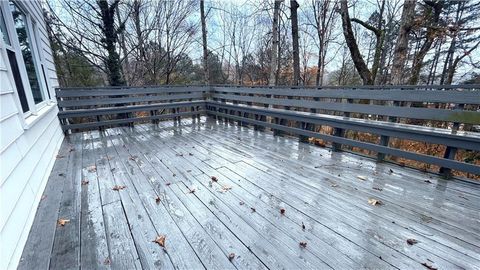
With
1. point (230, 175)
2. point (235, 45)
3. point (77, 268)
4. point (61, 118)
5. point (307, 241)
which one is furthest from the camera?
point (235, 45)

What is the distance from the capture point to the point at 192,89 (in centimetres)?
593

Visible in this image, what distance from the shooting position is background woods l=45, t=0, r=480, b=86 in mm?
5898

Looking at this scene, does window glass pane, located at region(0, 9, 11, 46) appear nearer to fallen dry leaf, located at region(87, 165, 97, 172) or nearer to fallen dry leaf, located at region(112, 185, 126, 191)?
fallen dry leaf, located at region(87, 165, 97, 172)

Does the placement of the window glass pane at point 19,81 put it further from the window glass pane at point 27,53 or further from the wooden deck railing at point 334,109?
the wooden deck railing at point 334,109

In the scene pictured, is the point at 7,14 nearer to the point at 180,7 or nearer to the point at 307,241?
the point at 307,241

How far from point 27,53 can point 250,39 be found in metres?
11.5

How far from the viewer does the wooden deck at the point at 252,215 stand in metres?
1.37

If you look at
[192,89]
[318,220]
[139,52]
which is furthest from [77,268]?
[139,52]

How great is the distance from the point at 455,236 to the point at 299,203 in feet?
3.43

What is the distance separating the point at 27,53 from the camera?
318 centimetres

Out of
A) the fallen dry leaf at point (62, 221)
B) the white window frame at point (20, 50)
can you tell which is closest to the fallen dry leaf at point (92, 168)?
the white window frame at point (20, 50)

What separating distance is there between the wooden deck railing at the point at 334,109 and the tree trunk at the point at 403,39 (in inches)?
26.0

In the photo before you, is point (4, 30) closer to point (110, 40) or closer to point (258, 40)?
point (110, 40)

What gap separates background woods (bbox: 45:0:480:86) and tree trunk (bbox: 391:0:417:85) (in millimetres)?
17
